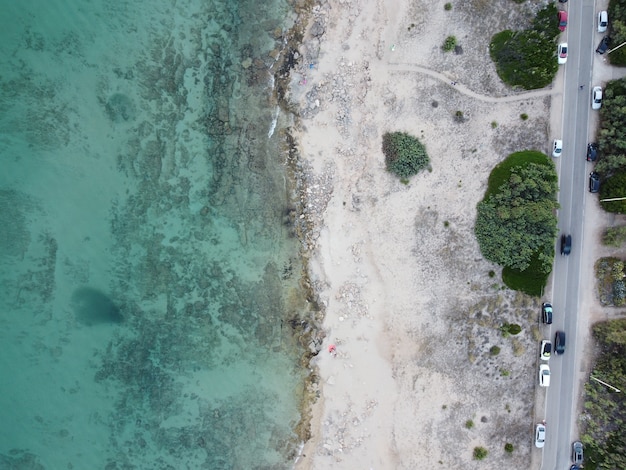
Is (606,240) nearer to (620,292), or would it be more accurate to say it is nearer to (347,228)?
(620,292)

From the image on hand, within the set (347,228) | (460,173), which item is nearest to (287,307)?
(347,228)

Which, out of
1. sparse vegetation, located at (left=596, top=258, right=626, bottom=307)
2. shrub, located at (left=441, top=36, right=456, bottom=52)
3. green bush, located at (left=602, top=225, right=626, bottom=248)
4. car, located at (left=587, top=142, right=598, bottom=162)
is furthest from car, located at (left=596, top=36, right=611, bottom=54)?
sparse vegetation, located at (left=596, top=258, right=626, bottom=307)

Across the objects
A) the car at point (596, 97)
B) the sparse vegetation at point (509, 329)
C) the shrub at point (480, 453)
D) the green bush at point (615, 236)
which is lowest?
the shrub at point (480, 453)

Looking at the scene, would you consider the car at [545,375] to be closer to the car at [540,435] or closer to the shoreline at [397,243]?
the shoreline at [397,243]

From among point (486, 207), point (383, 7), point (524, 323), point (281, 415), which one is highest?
point (383, 7)

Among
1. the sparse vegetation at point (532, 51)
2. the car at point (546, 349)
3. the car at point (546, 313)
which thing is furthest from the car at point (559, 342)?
the sparse vegetation at point (532, 51)
